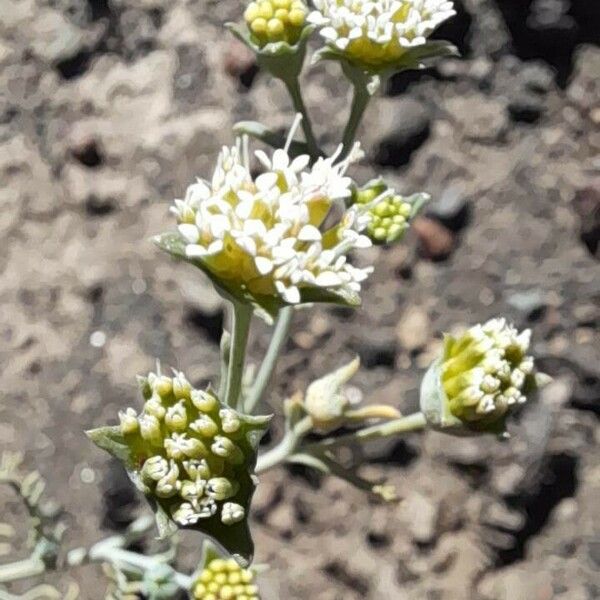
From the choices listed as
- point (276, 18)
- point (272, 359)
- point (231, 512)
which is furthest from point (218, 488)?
point (276, 18)

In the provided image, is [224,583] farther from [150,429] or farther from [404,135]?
[404,135]

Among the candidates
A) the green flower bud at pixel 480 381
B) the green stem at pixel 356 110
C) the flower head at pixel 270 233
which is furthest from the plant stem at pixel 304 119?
the green flower bud at pixel 480 381

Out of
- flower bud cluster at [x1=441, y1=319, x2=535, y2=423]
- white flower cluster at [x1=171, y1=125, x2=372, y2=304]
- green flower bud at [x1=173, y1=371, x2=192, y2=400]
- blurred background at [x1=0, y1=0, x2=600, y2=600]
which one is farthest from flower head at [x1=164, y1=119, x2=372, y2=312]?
blurred background at [x1=0, y1=0, x2=600, y2=600]

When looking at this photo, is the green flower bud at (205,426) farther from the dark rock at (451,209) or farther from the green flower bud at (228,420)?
the dark rock at (451,209)

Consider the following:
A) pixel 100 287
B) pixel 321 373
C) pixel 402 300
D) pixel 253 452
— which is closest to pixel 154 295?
pixel 100 287

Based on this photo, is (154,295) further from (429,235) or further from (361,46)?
(361,46)

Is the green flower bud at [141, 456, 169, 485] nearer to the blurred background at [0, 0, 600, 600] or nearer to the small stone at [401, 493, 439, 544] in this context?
the blurred background at [0, 0, 600, 600]
